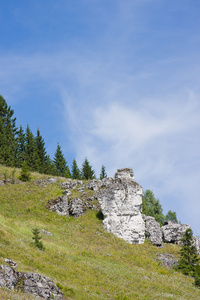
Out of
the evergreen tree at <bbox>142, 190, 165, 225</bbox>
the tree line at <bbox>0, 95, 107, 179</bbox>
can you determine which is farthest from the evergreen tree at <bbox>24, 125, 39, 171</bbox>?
the evergreen tree at <bbox>142, 190, 165, 225</bbox>

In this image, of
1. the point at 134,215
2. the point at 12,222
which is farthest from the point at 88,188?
the point at 12,222

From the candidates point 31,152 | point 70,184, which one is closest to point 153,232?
point 70,184

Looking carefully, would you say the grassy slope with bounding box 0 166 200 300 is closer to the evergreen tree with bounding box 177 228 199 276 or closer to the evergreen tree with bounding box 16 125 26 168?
the evergreen tree with bounding box 177 228 199 276

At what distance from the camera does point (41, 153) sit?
98875 millimetres

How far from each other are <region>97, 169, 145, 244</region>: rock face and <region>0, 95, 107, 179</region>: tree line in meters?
34.4

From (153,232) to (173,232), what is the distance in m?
4.80

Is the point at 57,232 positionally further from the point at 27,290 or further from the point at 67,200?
the point at 27,290

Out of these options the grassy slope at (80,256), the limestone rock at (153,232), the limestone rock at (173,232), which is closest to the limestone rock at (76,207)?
the grassy slope at (80,256)

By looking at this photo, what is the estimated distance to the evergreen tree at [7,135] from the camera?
86.6 m

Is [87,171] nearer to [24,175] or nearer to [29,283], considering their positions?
[24,175]

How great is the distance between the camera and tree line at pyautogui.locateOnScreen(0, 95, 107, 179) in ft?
296

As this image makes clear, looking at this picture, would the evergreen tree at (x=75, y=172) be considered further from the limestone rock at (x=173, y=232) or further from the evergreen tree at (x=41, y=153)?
the limestone rock at (x=173, y=232)

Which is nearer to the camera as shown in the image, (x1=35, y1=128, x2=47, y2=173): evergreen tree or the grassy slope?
the grassy slope

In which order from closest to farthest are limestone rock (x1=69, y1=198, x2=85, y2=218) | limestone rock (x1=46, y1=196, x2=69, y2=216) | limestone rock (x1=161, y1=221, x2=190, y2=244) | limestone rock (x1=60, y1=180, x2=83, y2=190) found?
1. limestone rock (x1=161, y1=221, x2=190, y2=244)
2. limestone rock (x1=69, y1=198, x2=85, y2=218)
3. limestone rock (x1=46, y1=196, x2=69, y2=216)
4. limestone rock (x1=60, y1=180, x2=83, y2=190)
